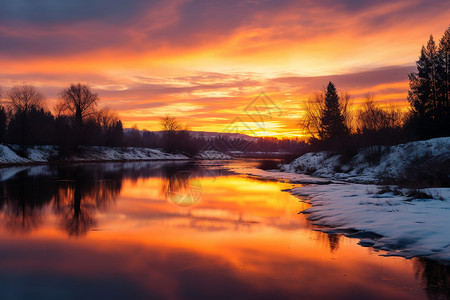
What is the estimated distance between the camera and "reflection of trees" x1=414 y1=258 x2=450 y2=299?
Answer: 5.61 meters

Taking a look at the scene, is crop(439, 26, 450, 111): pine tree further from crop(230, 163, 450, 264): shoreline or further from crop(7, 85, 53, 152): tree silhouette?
crop(7, 85, 53, 152): tree silhouette

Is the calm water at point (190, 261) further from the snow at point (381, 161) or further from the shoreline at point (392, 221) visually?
the snow at point (381, 161)

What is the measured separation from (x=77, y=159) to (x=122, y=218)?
64.1 m

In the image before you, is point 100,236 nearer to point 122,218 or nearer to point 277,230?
point 122,218

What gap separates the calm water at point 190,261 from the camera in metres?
5.70

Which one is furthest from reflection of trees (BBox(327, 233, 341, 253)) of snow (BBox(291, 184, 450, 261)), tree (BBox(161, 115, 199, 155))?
tree (BBox(161, 115, 199, 155))

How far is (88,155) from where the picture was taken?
7550cm

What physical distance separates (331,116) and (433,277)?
168ft

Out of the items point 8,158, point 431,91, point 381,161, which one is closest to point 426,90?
point 431,91

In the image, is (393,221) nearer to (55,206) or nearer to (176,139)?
(55,206)

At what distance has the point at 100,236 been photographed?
9391 mm

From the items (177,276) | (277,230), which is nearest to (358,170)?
(277,230)

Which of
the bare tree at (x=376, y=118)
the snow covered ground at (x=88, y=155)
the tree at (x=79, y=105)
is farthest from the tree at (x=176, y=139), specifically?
the bare tree at (x=376, y=118)

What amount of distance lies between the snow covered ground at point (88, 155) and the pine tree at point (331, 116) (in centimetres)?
5105
